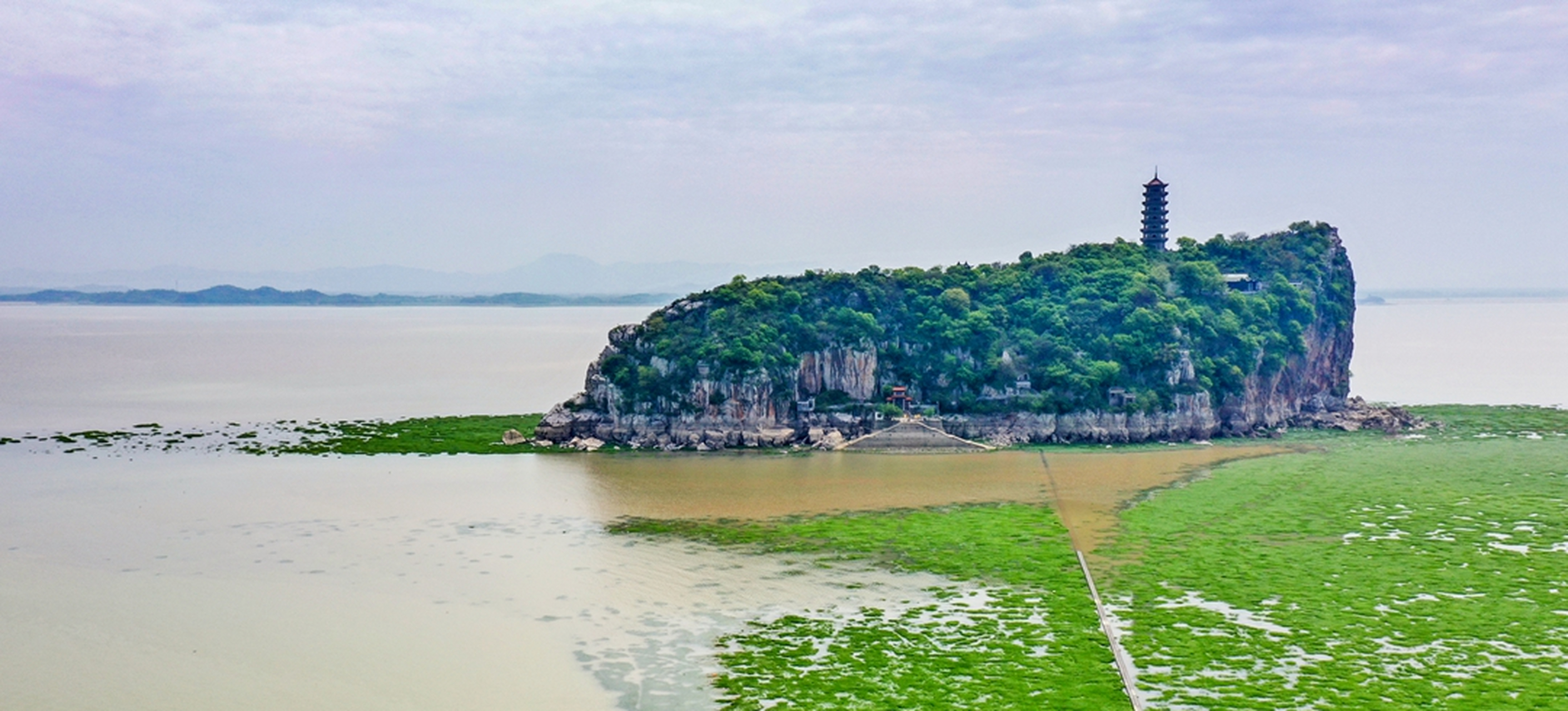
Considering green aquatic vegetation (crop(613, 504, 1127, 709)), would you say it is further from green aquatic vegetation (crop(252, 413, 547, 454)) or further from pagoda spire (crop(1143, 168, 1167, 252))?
pagoda spire (crop(1143, 168, 1167, 252))

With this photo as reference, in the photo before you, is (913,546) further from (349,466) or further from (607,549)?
(349,466)

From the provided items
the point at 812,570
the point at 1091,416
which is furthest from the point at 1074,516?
the point at 1091,416

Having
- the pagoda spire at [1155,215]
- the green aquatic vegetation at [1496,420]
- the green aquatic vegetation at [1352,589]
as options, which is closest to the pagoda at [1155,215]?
the pagoda spire at [1155,215]

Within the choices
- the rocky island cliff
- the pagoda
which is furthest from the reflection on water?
the pagoda

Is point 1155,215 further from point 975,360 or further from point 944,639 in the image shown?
point 944,639

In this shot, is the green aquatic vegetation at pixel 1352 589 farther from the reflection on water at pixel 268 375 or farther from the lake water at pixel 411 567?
the reflection on water at pixel 268 375

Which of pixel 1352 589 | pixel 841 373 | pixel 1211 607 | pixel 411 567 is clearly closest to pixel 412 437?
pixel 841 373
